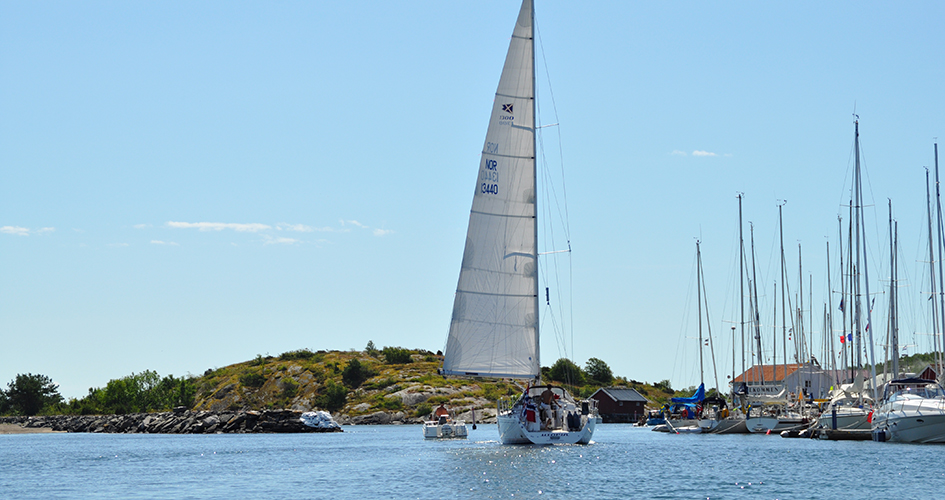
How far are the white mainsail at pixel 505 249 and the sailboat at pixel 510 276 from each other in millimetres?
49

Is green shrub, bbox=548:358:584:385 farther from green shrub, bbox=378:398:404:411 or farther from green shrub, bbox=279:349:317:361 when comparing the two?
green shrub, bbox=279:349:317:361

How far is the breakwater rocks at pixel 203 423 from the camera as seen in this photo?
104 meters

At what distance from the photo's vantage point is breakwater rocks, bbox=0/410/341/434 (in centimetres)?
10394

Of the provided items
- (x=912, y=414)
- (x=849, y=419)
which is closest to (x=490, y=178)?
(x=912, y=414)

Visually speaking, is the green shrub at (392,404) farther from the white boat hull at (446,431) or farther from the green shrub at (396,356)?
the white boat hull at (446,431)

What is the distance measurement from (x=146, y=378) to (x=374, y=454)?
107169 mm

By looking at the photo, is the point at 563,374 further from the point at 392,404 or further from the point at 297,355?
the point at 297,355

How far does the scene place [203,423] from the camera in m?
108

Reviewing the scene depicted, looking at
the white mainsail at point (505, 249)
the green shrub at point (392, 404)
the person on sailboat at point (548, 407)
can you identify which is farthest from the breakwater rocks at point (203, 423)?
the white mainsail at point (505, 249)

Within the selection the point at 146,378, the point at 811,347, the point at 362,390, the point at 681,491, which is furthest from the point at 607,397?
the point at 681,491

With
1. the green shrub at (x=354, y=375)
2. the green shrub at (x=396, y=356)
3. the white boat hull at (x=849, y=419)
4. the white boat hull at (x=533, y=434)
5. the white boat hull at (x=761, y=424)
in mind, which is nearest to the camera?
the white boat hull at (x=533, y=434)

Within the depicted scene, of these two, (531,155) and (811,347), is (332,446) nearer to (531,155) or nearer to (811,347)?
(531,155)

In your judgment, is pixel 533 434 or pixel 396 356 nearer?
pixel 533 434

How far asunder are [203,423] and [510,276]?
73515mm
